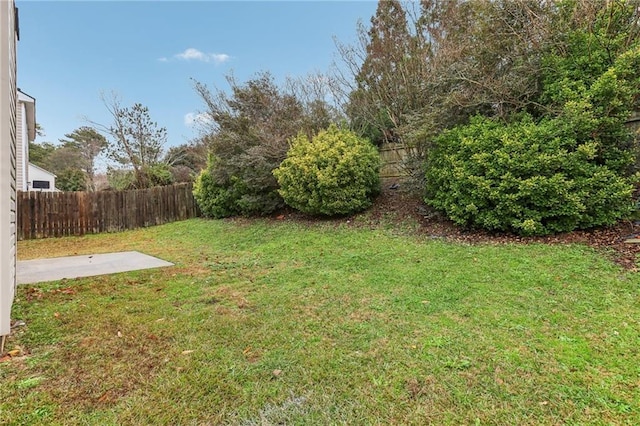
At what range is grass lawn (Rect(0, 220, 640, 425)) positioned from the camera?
1.99 metres

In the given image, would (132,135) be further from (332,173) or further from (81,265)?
(332,173)

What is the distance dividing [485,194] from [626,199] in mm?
1883

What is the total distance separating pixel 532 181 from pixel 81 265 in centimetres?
762

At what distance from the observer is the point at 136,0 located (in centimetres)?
901

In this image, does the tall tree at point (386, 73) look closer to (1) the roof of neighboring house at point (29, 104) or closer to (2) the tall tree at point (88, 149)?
(1) the roof of neighboring house at point (29, 104)

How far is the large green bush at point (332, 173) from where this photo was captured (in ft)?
25.7

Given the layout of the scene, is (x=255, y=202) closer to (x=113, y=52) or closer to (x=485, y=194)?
(x=485, y=194)

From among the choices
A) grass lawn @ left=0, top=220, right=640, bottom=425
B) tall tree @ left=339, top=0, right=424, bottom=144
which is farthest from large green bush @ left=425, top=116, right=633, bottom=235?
tall tree @ left=339, top=0, right=424, bottom=144

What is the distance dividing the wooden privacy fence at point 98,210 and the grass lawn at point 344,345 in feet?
25.3

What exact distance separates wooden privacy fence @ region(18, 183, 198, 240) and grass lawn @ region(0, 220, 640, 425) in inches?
303

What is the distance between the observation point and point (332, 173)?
7777mm

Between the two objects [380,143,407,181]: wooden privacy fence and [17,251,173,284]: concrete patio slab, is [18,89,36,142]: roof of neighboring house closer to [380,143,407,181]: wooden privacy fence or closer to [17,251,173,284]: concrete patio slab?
[17,251,173,284]: concrete patio slab

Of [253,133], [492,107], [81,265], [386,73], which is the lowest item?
[81,265]

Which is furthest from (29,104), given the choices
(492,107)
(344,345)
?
(344,345)
